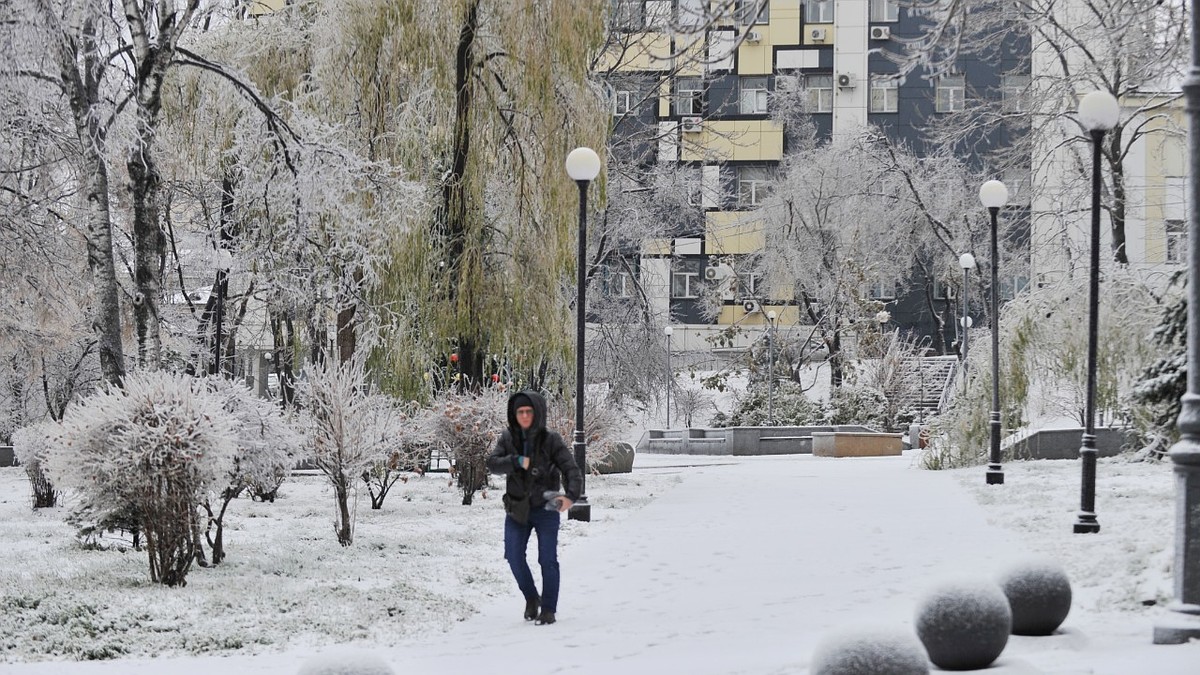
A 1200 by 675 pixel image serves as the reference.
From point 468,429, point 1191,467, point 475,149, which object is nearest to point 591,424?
point 468,429

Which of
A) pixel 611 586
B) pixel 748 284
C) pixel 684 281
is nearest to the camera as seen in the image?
pixel 611 586

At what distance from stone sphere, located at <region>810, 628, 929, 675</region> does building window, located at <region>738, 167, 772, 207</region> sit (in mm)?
57448

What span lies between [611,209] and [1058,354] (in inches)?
505

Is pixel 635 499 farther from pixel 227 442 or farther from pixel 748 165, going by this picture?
pixel 748 165

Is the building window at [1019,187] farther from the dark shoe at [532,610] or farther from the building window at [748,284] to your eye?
the dark shoe at [532,610]

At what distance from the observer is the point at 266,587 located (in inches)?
464

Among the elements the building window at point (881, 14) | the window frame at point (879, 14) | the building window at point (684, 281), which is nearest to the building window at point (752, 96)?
the window frame at point (879, 14)

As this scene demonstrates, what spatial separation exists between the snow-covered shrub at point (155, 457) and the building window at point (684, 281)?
54269 millimetres

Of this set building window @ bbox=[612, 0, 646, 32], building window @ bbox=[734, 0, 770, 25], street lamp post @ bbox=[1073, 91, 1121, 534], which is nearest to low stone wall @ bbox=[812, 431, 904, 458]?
building window @ bbox=[612, 0, 646, 32]

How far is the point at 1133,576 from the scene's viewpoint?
Result: 11.1m

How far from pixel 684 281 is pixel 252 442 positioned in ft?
176

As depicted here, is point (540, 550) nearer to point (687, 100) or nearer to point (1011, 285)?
point (687, 100)

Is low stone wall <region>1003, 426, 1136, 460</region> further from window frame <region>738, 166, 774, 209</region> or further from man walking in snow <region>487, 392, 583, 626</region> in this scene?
window frame <region>738, 166, 774, 209</region>

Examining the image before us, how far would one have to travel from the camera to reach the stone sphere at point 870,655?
6.43 metres
